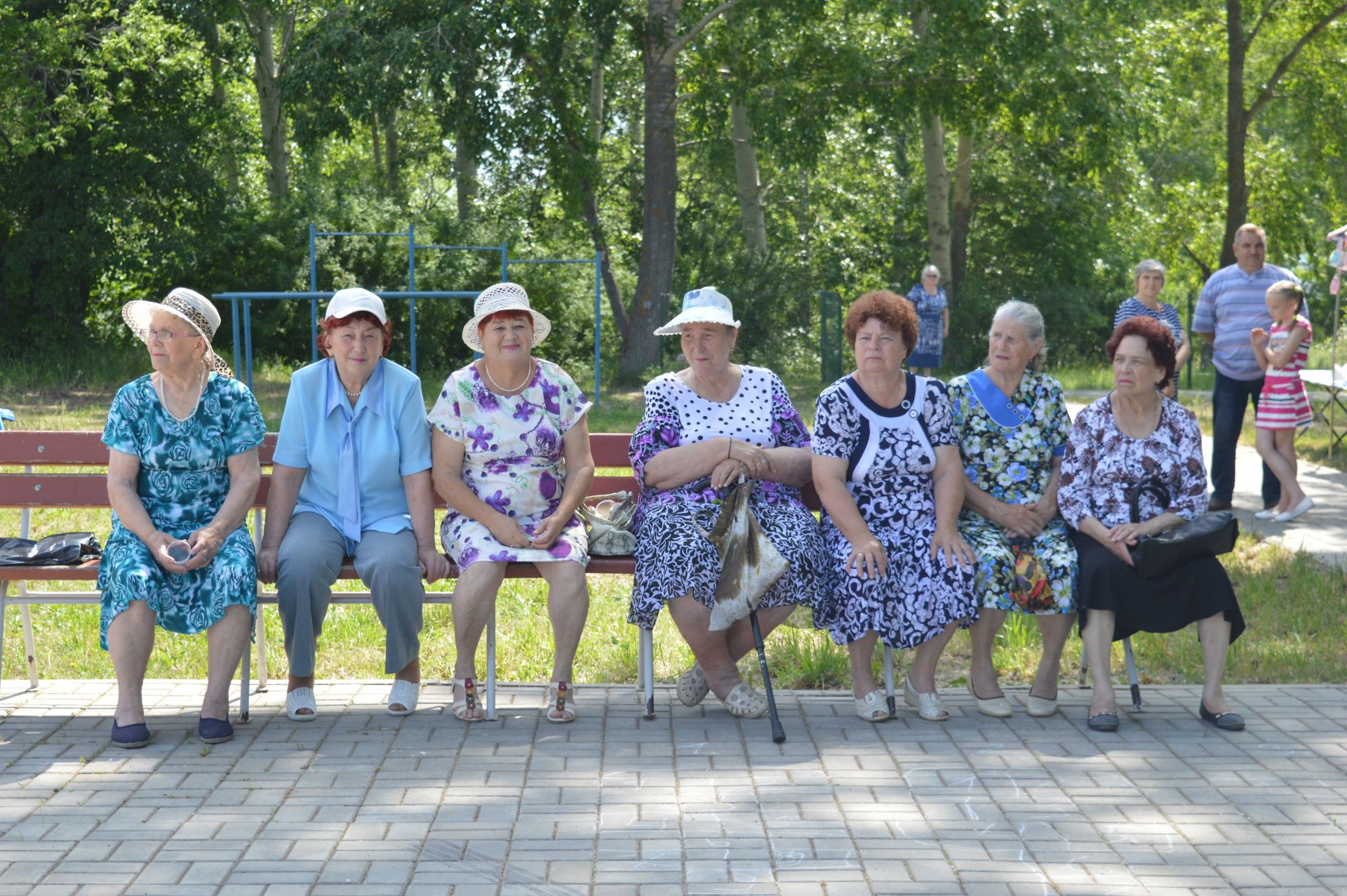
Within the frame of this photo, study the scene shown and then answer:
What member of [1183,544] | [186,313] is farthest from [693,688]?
[186,313]

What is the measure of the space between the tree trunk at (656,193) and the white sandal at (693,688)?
1440 cm

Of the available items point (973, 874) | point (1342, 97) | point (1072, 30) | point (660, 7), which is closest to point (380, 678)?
point (973, 874)

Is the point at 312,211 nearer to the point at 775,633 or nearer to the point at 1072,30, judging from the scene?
the point at 1072,30

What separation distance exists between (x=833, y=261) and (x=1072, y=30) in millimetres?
11505

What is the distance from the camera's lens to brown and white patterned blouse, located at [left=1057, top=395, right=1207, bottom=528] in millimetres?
5004

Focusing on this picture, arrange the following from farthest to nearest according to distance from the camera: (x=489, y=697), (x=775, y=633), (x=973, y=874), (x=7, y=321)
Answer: (x=7, y=321) < (x=775, y=633) < (x=489, y=697) < (x=973, y=874)

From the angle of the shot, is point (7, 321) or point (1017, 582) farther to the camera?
point (7, 321)

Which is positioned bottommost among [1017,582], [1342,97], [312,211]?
[1017,582]

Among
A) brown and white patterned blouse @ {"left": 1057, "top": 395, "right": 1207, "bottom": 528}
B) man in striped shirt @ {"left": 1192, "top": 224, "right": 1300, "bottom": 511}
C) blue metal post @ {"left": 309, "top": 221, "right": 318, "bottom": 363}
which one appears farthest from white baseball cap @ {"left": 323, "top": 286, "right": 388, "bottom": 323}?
blue metal post @ {"left": 309, "top": 221, "right": 318, "bottom": 363}

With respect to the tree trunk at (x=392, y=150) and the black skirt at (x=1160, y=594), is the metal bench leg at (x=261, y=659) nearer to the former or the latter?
the black skirt at (x=1160, y=594)

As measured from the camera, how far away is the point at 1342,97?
21750mm

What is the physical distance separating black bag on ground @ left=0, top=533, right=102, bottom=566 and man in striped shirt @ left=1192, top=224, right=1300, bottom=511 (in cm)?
693

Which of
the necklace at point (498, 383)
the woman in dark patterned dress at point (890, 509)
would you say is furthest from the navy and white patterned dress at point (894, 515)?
the necklace at point (498, 383)

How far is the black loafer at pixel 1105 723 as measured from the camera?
189 inches
